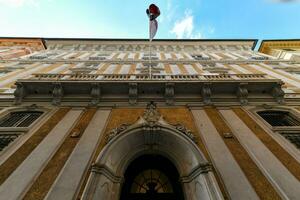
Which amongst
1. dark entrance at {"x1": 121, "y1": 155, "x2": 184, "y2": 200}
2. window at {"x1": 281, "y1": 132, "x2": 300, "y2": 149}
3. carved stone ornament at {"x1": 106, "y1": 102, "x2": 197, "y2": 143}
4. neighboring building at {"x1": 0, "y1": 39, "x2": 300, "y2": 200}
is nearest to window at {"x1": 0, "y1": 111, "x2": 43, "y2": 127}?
neighboring building at {"x1": 0, "y1": 39, "x2": 300, "y2": 200}

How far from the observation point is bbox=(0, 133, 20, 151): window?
7.88 metres

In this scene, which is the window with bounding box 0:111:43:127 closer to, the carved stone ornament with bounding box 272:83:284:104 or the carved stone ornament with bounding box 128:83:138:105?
the carved stone ornament with bounding box 128:83:138:105

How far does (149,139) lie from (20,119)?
6671 mm

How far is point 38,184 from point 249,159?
7073 millimetres

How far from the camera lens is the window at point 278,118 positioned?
944 centimetres

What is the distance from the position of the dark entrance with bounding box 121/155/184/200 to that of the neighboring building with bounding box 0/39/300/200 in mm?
40

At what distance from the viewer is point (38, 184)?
5.93 m

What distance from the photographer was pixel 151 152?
8.11m

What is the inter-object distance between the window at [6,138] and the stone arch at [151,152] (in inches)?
167

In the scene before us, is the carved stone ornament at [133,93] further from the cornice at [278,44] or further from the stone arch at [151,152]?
the cornice at [278,44]

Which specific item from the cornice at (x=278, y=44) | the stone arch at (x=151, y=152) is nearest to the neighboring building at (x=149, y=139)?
the stone arch at (x=151, y=152)

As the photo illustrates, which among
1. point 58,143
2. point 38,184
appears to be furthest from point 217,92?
point 38,184

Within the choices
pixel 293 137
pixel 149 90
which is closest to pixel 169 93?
pixel 149 90

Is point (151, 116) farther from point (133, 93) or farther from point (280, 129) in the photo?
point (280, 129)
